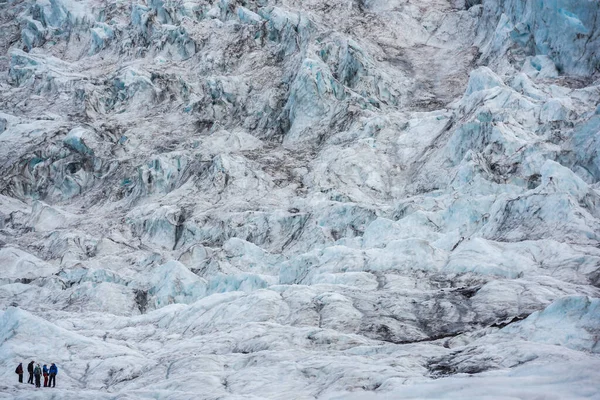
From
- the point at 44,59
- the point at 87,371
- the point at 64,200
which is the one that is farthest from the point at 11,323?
the point at 44,59

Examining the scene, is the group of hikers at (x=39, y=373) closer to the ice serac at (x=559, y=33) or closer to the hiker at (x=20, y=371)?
the hiker at (x=20, y=371)

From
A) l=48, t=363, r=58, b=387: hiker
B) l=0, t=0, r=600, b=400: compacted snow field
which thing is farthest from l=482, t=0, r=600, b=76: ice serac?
l=48, t=363, r=58, b=387: hiker

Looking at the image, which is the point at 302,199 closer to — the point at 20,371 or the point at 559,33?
the point at 559,33

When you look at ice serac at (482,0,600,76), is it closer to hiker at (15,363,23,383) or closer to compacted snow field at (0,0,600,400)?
compacted snow field at (0,0,600,400)

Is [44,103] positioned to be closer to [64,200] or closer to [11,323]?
[64,200]

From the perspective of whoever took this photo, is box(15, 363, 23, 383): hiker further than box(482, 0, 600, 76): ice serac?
No

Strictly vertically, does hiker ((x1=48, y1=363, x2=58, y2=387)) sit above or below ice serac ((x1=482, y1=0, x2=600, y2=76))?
below

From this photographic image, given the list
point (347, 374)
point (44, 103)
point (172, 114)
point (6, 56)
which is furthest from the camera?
point (6, 56)

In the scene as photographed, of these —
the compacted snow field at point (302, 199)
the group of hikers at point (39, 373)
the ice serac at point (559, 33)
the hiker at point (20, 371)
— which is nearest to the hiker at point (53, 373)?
the group of hikers at point (39, 373)

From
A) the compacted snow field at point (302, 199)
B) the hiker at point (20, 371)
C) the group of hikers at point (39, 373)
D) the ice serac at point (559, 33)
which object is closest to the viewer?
the compacted snow field at point (302, 199)
